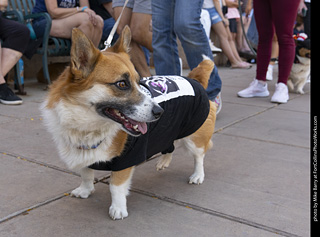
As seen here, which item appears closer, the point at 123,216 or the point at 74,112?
the point at 74,112

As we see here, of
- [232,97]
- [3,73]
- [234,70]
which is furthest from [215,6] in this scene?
[3,73]

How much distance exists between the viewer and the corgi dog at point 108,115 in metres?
2.42

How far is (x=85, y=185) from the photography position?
2.87 metres

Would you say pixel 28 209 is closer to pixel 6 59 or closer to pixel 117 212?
pixel 117 212

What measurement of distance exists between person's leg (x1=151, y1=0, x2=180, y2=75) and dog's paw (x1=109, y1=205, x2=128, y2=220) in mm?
2496

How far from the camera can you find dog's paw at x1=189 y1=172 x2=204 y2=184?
10.8 feet

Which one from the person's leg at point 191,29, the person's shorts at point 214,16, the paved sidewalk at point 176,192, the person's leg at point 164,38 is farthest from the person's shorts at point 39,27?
the person's shorts at point 214,16

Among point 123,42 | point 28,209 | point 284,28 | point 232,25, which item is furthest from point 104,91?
point 232,25

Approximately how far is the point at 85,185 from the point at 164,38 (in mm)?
2389

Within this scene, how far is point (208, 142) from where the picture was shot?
343 centimetres

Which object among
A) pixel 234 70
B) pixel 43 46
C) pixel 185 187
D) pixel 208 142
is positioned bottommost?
pixel 234 70

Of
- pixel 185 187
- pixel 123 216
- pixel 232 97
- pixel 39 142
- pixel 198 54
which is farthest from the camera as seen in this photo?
pixel 232 97

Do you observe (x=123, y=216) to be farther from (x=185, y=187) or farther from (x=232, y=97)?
(x=232, y=97)

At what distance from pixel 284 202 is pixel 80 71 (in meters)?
1.81
